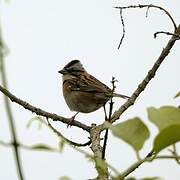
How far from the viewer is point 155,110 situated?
2.36 feet

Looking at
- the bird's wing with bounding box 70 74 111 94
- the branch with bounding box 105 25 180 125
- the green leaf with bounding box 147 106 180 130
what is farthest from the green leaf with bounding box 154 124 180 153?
the bird's wing with bounding box 70 74 111 94

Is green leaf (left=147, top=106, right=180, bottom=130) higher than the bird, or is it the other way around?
the bird

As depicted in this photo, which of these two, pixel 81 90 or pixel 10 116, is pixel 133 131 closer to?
pixel 10 116

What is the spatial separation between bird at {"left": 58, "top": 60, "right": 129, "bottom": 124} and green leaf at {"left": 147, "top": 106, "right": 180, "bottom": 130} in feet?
17.6

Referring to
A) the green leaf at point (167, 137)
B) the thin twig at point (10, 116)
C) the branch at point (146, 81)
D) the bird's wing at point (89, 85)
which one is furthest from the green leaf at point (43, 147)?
the bird's wing at point (89, 85)

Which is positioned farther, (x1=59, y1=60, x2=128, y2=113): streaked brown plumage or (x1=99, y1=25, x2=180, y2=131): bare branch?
(x1=59, y1=60, x2=128, y2=113): streaked brown plumage

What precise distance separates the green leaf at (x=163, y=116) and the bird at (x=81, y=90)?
538 cm

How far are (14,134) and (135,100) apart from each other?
1866mm

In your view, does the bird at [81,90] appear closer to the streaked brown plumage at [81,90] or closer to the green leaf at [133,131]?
the streaked brown plumage at [81,90]

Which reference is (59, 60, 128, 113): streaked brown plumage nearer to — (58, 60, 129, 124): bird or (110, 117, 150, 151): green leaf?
(58, 60, 129, 124): bird

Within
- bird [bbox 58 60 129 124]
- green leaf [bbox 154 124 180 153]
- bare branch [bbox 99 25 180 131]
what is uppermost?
bird [bbox 58 60 129 124]

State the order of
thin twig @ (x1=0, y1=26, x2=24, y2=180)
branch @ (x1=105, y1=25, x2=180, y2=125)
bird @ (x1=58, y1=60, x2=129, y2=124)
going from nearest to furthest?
1. thin twig @ (x1=0, y1=26, x2=24, y2=180)
2. branch @ (x1=105, y1=25, x2=180, y2=125)
3. bird @ (x1=58, y1=60, x2=129, y2=124)

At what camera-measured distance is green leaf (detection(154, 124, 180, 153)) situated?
663 millimetres

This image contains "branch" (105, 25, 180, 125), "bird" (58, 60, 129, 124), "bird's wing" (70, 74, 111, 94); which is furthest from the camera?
"bird's wing" (70, 74, 111, 94)
